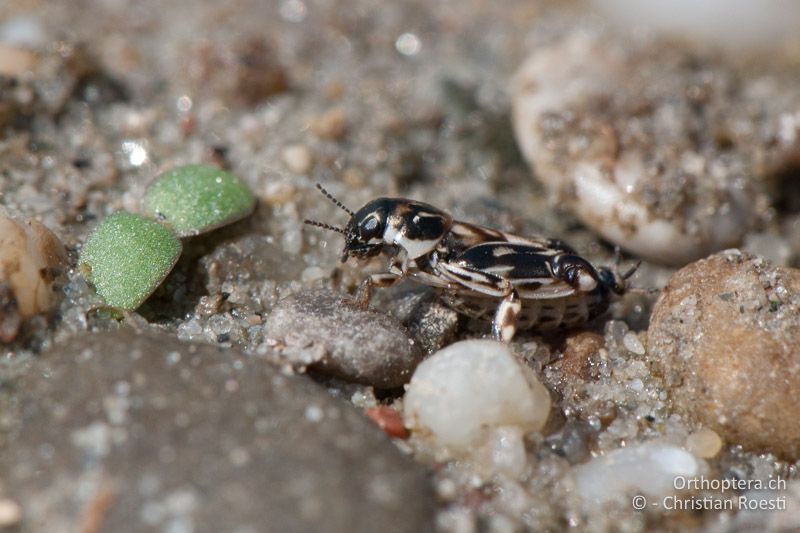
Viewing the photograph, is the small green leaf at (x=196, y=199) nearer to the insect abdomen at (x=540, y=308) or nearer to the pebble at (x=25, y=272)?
the pebble at (x=25, y=272)

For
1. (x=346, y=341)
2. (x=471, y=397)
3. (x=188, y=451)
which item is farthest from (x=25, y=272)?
(x=471, y=397)

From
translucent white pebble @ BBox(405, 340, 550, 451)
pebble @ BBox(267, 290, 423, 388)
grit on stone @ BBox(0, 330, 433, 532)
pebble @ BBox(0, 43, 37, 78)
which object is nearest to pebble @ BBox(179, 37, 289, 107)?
pebble @ BBox(0, 43, 37, 78)

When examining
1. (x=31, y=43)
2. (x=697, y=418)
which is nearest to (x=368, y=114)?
(x=31, y=43)

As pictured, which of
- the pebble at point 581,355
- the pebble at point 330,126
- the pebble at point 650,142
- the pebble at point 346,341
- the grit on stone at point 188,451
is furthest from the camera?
the pebble at point 330,126

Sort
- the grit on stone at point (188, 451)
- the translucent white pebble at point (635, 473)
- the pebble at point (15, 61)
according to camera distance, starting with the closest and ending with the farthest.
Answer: the grit on stone at point (188, 451)
the translucent white pebble at point (635, 473)
the pebble at point (15, 61)

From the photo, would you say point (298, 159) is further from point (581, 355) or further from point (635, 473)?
point (635, 473)

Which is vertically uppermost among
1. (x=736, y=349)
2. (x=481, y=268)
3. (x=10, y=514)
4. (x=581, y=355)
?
(x=736, y=349)

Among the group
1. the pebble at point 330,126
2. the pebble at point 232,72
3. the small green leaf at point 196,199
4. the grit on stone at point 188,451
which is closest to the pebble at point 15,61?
the pebble at point 232,72

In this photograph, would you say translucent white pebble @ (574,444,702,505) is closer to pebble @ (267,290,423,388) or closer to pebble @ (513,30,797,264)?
pebble @ (267,290,423,388)
